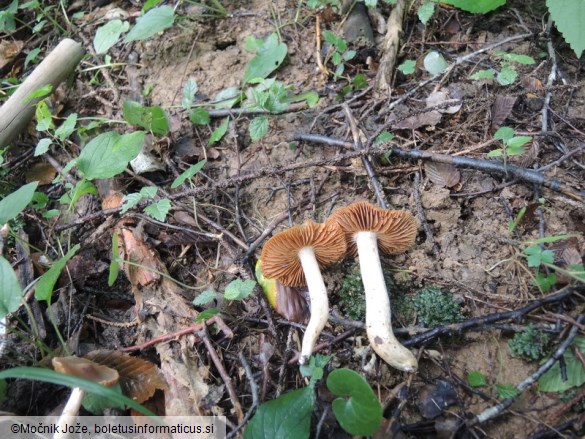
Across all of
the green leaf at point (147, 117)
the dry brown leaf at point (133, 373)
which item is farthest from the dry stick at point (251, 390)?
the green leaf at point (147, 117)

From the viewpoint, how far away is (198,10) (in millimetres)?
3572

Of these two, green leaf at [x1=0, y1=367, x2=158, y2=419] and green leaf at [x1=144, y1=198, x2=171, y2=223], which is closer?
green leaf at [x1=0, y1=367, x2=158, y2=419]

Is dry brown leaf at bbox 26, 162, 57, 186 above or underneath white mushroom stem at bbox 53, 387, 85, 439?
above

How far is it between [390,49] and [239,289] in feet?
6.53

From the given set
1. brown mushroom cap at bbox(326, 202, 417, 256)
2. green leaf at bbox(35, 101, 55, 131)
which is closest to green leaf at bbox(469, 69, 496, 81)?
brown mushroom cap at bbox(326, 202, 417, 256)

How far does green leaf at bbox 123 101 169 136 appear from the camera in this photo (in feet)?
8.89

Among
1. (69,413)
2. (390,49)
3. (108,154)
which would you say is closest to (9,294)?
(69,413)

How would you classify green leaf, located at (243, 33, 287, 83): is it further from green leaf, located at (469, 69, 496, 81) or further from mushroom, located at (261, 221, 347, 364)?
mushroom, located at (261, 221, 347, 364)

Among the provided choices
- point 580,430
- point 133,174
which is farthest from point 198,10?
point 580,430

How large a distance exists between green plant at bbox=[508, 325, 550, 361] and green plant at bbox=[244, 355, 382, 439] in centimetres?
74

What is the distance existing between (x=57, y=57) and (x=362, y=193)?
2721 mm

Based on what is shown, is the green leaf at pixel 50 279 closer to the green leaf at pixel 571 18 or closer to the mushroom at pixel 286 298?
the mushroom at pixel 286 298

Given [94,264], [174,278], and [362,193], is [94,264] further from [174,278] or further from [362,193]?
[362,193]

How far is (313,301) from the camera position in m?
2.09
